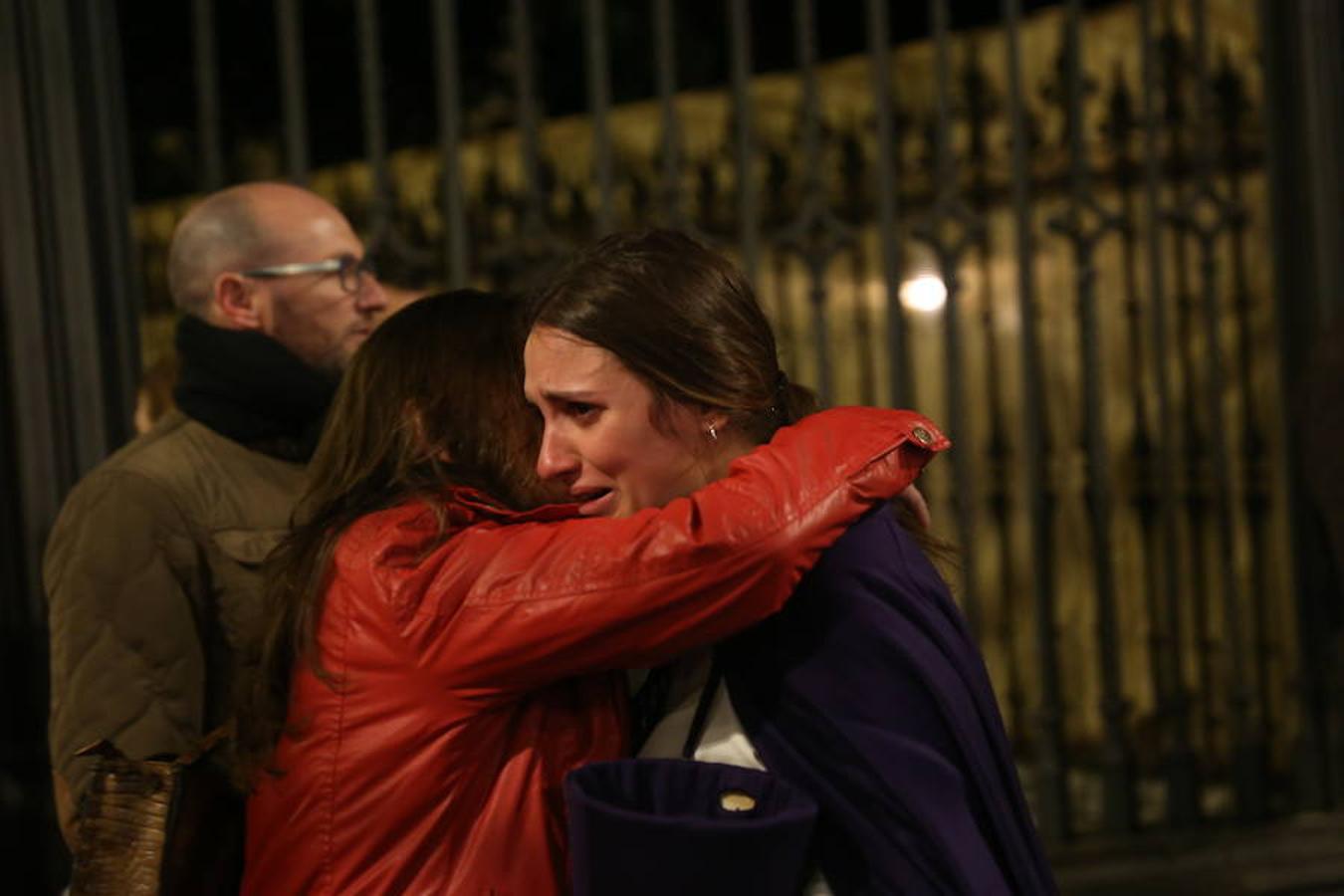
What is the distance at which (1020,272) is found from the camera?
370 centimetres

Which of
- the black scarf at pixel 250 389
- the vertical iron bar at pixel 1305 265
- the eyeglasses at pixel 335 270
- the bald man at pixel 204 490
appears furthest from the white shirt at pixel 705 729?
the vertical iron bar at pixel 1305 265

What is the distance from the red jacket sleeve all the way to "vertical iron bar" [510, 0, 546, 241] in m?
2.02

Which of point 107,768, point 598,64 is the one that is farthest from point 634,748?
point 598,64

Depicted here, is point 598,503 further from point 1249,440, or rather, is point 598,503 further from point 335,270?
point 1249,440

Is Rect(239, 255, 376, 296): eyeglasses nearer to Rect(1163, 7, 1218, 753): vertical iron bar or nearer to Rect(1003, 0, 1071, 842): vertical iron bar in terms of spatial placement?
Rect(1003, 0, 1071, 842): vertical iron bar

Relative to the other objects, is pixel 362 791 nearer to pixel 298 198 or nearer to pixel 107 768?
pixel 107 768

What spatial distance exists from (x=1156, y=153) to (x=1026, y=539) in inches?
56.6

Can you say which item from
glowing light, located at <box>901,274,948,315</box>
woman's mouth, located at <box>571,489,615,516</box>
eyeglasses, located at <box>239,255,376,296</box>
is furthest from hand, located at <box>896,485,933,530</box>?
glowing light, located at <box>901,274,948,315</box>

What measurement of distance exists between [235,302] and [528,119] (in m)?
1.23

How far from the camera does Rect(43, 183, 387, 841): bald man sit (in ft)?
6.73

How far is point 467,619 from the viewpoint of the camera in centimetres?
148

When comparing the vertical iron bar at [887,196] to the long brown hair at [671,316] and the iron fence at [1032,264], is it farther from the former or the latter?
the long brown hair at [671,316]

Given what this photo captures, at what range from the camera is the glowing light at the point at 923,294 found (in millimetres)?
4949

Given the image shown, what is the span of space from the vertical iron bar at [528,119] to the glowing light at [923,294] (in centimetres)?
181
